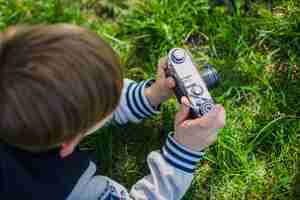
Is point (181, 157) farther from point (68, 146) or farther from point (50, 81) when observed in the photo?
A: point (50, 81)

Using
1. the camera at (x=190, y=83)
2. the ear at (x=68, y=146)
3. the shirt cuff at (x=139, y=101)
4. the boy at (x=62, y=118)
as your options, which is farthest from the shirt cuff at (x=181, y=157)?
the ear at (x=68, y=146)

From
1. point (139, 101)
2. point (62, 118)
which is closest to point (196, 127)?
point (139, 101)

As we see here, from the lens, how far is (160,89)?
1739mm

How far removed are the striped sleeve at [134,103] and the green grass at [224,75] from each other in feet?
0.40

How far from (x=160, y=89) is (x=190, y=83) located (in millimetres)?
209

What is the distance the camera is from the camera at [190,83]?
1.53 m

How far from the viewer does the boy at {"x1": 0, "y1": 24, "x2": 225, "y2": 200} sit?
1164 mm

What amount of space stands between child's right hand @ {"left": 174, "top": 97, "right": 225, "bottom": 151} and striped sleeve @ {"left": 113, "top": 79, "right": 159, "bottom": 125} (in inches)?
9.0

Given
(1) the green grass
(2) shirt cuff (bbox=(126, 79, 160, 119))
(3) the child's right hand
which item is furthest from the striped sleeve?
(3) the child's right hand

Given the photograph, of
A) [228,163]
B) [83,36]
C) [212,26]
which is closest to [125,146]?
[228,163]

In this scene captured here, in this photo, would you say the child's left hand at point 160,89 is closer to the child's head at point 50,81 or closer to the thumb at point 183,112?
the thumb at point 183,112

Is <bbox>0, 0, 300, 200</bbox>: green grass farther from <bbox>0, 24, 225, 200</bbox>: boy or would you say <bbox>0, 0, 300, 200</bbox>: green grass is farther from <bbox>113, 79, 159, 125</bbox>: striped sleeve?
<bbox>0, 24, 225, 200</bbox>: boy

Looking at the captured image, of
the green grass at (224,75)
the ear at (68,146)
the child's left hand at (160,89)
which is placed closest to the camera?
the ear at (68,146)

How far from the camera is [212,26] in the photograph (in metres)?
2.03
